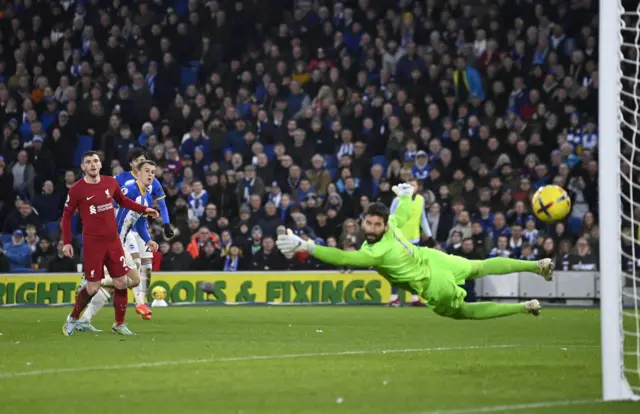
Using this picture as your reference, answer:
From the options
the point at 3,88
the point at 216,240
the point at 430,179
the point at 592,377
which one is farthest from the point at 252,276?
the point at 592,377

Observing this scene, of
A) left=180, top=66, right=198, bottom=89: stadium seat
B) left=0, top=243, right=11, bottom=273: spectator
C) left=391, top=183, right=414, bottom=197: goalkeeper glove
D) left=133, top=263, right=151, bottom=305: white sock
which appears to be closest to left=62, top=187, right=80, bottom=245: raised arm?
left=133, top=263, right=151, bottom=305: white sock

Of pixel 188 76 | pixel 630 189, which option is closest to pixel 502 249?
pixel 188 76

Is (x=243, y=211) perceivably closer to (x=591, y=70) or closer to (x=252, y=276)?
(x=252, y=276)

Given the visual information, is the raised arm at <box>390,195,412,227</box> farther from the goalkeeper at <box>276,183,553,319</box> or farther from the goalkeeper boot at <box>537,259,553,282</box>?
the goalkeeper boot at <box>537,259,553,282</box>

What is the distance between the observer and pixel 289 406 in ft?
24.5

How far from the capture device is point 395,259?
1023cm

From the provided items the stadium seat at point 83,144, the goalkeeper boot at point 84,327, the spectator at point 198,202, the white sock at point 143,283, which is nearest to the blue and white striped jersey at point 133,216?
the goalkeeper boot at point 84,327

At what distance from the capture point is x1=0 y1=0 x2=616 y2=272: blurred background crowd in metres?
22.6

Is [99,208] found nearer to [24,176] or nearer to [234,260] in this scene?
[234,260]

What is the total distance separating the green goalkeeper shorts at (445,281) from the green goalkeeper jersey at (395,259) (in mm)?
67

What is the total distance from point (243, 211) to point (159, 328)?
323 inches

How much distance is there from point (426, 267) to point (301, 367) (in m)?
1.59

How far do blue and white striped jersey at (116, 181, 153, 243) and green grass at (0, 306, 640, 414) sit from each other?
1217mm

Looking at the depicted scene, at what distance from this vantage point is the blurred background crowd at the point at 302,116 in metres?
22.6
